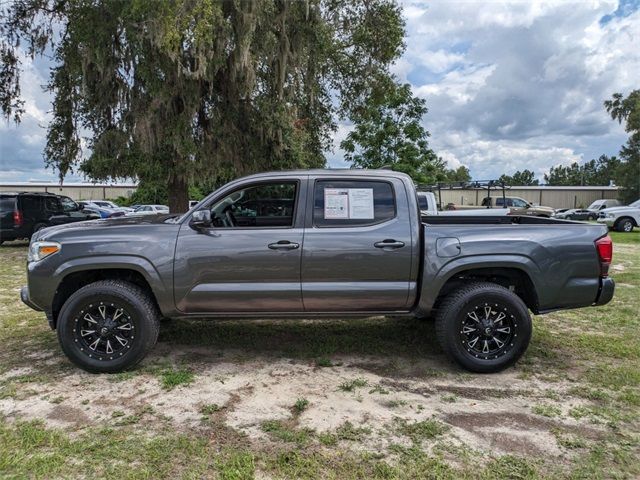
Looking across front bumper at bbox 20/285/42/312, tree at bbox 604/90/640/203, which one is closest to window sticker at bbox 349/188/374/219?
front bumper at bbox 20/285/42/312

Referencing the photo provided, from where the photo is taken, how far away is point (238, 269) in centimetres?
413

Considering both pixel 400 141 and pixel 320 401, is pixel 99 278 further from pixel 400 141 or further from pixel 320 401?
pixel 400 141

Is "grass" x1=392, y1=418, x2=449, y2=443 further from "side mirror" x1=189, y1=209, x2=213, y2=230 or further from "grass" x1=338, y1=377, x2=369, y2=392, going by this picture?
"side mirror" x1=189, y1=209, x2=213, y2=230

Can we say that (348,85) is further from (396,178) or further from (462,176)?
(462,176)

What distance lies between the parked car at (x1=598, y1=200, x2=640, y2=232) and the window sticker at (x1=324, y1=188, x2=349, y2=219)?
21064mm

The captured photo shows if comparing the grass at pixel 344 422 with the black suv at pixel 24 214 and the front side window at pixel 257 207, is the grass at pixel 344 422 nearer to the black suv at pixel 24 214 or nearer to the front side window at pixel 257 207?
the front side window at pixel 257 207

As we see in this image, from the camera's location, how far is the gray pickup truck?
4.09 meters

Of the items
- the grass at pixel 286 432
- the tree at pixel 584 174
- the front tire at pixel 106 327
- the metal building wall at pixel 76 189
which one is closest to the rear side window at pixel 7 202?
the front tire at pixel 106 327

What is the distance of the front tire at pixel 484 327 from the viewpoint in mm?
4090

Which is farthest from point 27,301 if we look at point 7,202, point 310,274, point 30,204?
point 7,202

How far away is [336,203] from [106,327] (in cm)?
233

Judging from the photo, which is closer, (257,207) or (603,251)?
(603,251)

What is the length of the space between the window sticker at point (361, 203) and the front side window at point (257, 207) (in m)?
0.54

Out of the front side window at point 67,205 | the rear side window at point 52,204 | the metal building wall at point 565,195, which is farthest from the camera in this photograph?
the metal building wall at point 565,195
